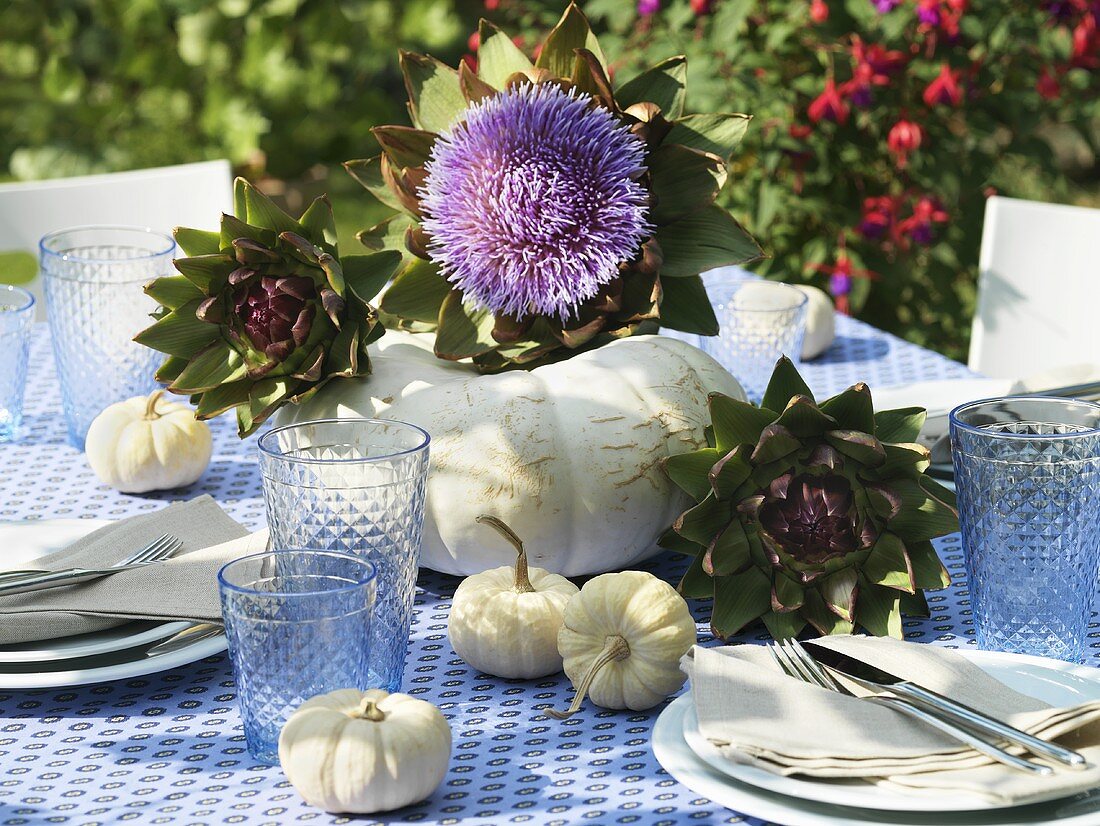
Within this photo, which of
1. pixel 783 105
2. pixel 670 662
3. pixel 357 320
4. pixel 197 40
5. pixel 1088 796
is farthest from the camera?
pixel 197 40

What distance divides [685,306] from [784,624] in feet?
1.15

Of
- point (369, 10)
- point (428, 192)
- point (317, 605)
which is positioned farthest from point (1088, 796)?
point (369, 10)

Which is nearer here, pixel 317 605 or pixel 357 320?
pixel 317 605

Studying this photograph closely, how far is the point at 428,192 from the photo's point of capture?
3.86ft

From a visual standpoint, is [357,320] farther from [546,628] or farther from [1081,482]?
[1081,482]

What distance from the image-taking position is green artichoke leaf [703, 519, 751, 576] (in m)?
0.96

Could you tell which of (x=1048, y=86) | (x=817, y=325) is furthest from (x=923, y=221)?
(x=817, y=325)

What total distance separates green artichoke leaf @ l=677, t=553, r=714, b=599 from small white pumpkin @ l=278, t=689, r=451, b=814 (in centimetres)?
27

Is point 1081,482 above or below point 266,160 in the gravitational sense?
below

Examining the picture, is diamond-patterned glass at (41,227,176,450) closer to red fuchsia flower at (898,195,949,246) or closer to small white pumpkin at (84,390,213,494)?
small white pumpkin at (84,390,213,494)

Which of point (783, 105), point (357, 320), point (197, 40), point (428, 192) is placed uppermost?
point (197, 40)

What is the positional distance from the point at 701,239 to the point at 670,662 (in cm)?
44

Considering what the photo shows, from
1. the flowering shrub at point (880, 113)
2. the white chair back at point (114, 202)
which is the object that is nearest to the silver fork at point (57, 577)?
the white chair back at point (114, 202)

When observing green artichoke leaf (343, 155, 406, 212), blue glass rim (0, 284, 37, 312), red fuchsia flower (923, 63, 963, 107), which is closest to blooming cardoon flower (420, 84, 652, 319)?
green artichoke leaf (343, 155, 406, 212)
